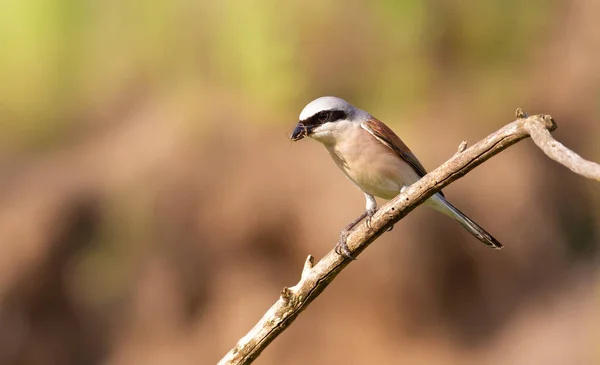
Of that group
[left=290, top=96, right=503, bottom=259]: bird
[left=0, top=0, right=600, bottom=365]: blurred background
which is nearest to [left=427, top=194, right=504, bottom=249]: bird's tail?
[left=290, top=96, right=503, bottom=259]: bird

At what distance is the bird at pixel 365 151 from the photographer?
1.89 m

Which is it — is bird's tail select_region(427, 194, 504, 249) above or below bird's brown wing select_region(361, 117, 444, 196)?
below

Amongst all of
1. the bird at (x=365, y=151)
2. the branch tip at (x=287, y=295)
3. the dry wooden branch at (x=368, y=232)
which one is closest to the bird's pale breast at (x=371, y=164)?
the bird at (x=365, y=151)

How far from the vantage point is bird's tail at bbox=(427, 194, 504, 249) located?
6.24 ft

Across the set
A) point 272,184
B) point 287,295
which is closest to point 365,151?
point 287,295

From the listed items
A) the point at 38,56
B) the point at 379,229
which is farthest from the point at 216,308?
the point at 379,229

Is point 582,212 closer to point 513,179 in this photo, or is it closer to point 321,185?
point 513,179

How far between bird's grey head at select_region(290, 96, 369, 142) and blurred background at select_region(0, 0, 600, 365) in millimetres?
1229

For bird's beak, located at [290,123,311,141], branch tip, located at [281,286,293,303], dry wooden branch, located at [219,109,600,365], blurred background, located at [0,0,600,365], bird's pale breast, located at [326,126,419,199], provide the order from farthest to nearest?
blurred background, located at [0,0,600,365] → bird's pale breast, located at [326,126,419,199] → bird's beak, located at [290,123,311,141] → branch tip, located at [281,286,293,303] → dry wooden branch, located at [219,109,600,365]

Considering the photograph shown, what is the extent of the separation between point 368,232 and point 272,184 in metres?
1.74

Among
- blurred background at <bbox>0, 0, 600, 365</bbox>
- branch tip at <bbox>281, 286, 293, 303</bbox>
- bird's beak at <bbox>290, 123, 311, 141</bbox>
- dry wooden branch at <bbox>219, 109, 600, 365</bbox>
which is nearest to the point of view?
dry wooden branch at <bbox>219, 109, 600, 365</bbox>

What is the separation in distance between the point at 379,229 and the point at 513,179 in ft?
6.09

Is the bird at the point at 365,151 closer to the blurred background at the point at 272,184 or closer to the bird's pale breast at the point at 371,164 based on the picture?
the bird's pale breast at the point at 371,164

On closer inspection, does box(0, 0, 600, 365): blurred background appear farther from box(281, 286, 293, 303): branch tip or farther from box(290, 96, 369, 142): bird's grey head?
box(281, 286, 293, 303): branch tip
